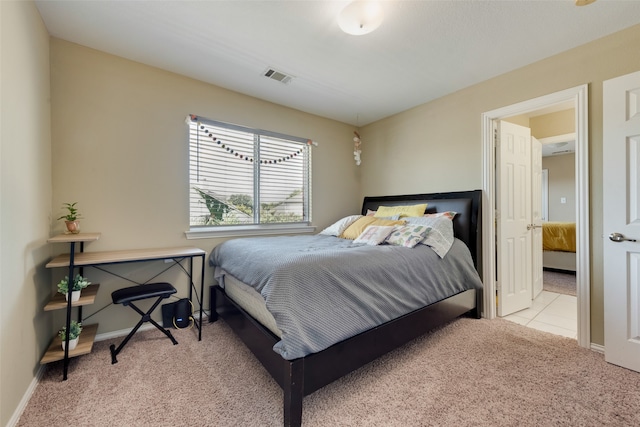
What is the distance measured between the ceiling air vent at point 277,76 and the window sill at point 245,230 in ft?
5.43

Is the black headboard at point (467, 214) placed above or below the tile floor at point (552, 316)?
above

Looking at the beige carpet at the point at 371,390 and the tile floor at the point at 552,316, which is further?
the tile floor at the point at 552,316

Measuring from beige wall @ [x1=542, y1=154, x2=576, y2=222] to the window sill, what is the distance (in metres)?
6.60

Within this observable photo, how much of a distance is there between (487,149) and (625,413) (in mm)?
2214

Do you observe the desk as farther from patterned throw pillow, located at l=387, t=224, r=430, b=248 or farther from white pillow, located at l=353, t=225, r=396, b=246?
patterned throw pillow, located at l=387, t=224, r=430, b=248

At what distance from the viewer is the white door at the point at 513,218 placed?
2.81m

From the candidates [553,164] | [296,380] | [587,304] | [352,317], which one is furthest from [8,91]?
[553,164]

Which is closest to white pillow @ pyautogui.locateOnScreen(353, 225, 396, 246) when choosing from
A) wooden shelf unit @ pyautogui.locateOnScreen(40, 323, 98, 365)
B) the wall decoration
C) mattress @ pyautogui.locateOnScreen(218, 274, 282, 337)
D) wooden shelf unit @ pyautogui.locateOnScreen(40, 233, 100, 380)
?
mattress @ pyautogui.locateOnScreen(218, 274, 282, 337)

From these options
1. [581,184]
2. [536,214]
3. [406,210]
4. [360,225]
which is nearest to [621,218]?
[581,184]

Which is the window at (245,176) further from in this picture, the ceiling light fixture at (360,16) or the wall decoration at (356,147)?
the ceiling light fixture at (360,16)

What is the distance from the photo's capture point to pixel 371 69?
2.56 metres

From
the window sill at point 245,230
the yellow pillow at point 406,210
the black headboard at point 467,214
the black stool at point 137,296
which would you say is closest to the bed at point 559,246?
the black headboard at point 467,214

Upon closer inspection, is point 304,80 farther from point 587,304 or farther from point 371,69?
point 587,304

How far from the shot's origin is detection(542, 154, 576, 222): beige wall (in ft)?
20.7
